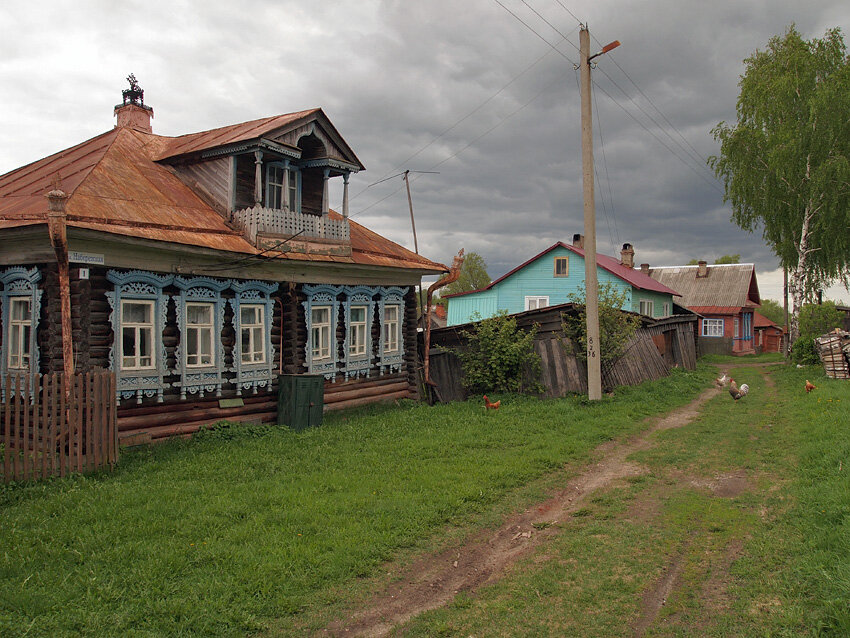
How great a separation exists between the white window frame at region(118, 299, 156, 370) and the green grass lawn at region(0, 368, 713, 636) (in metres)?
1.65

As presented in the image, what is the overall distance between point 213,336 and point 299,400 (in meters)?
2.44

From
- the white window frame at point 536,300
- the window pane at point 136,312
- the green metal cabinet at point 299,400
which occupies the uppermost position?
the white window frame at point 536,300

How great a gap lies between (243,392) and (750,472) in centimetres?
1018

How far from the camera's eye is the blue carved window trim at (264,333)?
1310 cm

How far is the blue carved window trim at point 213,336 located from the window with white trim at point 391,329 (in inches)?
231

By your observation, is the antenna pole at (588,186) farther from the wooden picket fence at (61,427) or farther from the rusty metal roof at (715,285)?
the rusty metal roof at (715,285)

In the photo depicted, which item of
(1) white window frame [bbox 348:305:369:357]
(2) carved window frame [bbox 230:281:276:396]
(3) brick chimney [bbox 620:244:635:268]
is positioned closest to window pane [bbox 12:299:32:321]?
(2) carved window frame [bbox 230:281:276:396]

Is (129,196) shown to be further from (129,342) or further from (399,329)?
(399,329)

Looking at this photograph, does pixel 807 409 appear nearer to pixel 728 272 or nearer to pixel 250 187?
pixel 250 187

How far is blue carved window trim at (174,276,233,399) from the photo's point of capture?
39.1 feet

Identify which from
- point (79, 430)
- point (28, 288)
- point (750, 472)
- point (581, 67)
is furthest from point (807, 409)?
point (28, 288)

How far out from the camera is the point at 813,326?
26.2 m

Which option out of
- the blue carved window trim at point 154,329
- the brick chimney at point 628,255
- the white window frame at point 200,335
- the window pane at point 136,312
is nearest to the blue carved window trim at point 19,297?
the blue carved window trim at point 154,329

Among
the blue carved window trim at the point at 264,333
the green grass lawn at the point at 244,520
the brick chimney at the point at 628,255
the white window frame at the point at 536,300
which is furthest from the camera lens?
the brick chimney at the point at 628,255
